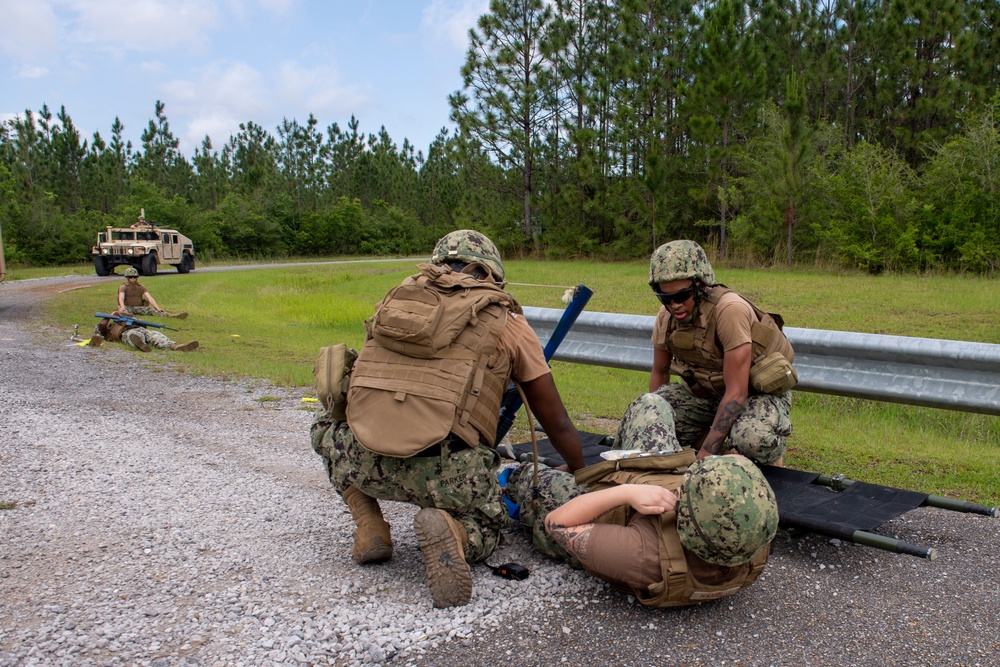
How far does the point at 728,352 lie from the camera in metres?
4.16

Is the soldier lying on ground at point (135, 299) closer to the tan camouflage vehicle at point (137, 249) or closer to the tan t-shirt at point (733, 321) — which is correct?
the tan t-shirt at point (733, 321)

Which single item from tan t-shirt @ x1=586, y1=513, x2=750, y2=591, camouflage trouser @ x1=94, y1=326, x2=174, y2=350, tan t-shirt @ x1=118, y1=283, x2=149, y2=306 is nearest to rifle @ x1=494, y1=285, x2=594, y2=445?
tan t-shirt @ x1=586, y1=513, x2=750, y2=591

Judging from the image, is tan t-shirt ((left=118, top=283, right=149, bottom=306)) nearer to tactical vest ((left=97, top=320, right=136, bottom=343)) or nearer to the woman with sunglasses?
tactical vest ((left=97, top=320, right=136, bottom=343))

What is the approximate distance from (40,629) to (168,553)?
0.70m

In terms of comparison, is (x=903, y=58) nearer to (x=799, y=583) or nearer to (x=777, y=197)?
(x=777, y=197)

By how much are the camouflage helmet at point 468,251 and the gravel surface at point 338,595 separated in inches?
49.8

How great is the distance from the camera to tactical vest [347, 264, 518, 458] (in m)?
3.19

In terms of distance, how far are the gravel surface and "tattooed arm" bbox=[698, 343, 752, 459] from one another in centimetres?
72

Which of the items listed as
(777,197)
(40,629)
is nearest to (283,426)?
(40,629)

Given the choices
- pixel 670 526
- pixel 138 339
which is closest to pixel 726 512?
pixel 670 526

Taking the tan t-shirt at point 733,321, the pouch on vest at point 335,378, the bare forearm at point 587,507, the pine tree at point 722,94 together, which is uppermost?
the pine tree at point 722,94

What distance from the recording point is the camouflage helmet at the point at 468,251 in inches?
141

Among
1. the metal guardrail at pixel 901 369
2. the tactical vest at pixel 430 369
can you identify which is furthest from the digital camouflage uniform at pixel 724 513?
the metal guardrail at pixel 901 369

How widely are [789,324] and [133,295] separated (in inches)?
419
